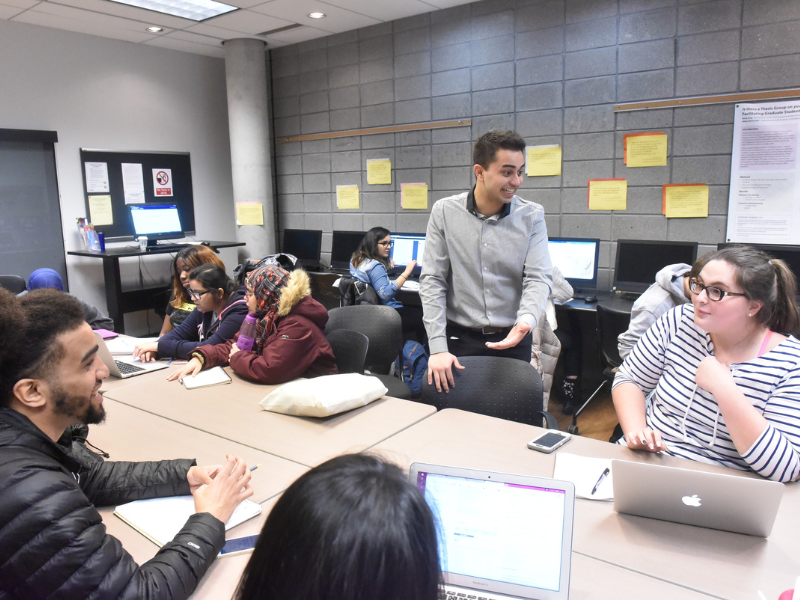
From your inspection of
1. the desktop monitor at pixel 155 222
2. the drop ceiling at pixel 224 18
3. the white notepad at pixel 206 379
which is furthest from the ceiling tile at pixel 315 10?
the white notepad at pixel 206 379

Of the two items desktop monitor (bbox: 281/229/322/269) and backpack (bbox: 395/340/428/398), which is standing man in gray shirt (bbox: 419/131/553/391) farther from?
desktop monitor (bbox: 281/229/322/269)

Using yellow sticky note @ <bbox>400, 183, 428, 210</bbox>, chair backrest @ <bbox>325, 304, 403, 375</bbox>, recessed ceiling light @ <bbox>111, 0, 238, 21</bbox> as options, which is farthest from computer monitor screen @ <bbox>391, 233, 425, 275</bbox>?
recessed ceiling light @ <bbox>111, 0, 238, 21</bbox>

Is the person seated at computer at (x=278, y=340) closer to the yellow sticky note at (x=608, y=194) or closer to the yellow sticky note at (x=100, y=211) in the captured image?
the yellow sticky note at (x=608, y=194)

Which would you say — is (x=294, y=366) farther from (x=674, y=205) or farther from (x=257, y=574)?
(x=674, y=205)

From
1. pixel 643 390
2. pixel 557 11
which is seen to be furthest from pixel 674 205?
pixel 643 390

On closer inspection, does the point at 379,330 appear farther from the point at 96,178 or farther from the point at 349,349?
the point at 96,178

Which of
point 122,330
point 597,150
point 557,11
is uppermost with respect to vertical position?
point 557,11

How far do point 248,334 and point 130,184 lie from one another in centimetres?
361

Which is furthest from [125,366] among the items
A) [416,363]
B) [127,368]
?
[416,363]

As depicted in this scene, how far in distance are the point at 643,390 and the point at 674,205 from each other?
2.26m

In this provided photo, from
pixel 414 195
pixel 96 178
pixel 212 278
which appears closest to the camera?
pixel 212 278

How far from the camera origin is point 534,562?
39.0 inches

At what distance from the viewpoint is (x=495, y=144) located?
2078 mm

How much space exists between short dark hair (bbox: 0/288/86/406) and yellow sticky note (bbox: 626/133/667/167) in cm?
346
